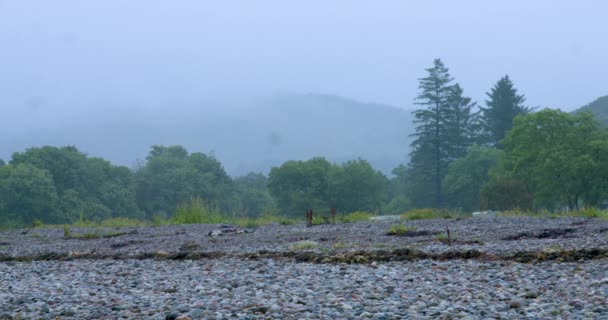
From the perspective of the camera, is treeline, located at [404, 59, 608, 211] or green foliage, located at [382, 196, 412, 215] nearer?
treeline, located at [404, 59, 608, 211]

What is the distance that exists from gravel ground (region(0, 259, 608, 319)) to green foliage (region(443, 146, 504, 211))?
56.4 metres

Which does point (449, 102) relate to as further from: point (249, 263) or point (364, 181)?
point (249, 263)

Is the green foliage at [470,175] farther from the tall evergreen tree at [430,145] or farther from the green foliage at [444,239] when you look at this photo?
the green foliage at [444,239]

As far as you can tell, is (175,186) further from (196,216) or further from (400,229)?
(400,229)

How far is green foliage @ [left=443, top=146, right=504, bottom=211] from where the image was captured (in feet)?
218

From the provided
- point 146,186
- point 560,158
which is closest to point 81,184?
point 146,186

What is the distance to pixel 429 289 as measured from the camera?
8.53 m

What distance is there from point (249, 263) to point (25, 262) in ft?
19.7

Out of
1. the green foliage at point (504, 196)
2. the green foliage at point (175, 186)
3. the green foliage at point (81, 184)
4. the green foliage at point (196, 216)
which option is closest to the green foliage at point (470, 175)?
the green foliage at point (504, 196)

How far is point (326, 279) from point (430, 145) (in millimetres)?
65239

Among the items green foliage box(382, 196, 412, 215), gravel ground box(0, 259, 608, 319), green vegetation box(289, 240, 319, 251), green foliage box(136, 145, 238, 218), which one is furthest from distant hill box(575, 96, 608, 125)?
gravel ground box(0, 259, 608, 319)

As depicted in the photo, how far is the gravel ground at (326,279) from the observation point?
288 inches

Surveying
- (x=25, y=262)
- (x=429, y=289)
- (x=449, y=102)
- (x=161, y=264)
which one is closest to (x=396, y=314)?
(x=429, y=289)

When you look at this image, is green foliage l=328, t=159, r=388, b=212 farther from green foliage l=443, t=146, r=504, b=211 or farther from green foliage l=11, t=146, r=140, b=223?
green foliage l=11, t=146, r=140, b=223
